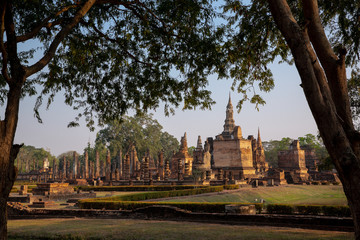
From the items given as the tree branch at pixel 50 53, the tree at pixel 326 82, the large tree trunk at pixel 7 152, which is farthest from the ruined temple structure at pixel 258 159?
the large tree trunk at pixel 7 152

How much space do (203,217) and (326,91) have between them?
26.2 feet

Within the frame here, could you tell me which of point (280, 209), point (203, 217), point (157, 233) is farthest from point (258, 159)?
point (157, 233)

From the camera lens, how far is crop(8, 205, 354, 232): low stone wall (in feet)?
30.4

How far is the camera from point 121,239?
752 centimetres

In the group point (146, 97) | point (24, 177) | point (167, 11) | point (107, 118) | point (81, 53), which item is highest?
point (167, 11)

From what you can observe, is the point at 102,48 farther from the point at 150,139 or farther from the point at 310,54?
the point at 150,139

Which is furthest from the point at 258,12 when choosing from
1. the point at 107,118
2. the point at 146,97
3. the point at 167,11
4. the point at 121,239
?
the point at 121,239

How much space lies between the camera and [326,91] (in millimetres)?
4688

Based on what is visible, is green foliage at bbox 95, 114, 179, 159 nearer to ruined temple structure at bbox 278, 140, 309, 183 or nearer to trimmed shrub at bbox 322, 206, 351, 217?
ruined temple structure at bbox 278, 140, 309, 183

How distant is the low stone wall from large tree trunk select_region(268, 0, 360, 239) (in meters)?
5.65

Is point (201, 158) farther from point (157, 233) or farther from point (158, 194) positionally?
point (157, 233)

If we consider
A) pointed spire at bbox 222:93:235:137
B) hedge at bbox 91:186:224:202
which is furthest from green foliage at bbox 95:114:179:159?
hedge at bbox 91:186:224:202

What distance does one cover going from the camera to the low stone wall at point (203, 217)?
9.27 m

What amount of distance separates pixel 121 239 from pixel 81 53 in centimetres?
629
